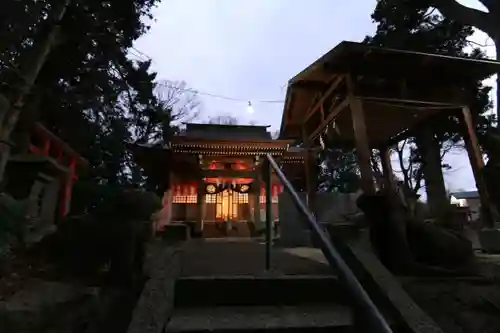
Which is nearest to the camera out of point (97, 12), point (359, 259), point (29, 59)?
point (359, 259)

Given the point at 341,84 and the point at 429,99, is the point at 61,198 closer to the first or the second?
the point at 341,84

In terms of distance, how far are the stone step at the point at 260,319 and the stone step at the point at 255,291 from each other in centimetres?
8

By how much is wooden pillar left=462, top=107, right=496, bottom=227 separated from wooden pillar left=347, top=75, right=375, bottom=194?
2.32 meters

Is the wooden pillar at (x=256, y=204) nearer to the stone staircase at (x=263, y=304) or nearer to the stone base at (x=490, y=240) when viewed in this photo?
the stone base at (x=490, y=240)

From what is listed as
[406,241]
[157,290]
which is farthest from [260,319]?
[406,241]

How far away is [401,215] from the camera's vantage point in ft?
11.6

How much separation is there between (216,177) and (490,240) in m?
9.61

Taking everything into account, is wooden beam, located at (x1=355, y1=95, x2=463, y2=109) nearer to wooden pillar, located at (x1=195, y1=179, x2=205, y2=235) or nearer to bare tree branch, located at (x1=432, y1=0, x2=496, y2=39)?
bare tree branch, located at (x1=432, y1=0, x2=496, y2=39)

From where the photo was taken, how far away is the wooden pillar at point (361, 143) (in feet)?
20.5

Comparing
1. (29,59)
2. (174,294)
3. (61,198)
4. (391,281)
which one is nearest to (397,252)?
(391,281)

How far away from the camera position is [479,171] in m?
6.95

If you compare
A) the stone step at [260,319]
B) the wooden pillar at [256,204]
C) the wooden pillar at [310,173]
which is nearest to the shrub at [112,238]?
the stone step at [260,319]

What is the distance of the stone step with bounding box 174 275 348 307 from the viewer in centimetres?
275

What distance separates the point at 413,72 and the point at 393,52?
3.99ft
